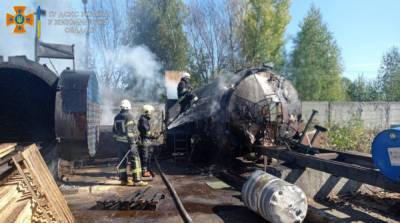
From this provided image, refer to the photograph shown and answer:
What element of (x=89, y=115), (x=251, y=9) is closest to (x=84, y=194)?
(x=89, y=115)

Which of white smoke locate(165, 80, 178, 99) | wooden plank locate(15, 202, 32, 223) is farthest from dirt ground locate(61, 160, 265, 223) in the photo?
white smoke locate(165, 80, 178, 99)

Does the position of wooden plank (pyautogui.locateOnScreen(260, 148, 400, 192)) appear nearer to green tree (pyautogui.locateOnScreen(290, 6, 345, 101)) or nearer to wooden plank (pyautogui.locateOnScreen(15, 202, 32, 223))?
wooden plank (pyautogui.locateOnScreen(15, 202, 32, 223))

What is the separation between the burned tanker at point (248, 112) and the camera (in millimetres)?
7930

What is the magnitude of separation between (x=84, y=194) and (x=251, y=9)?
76.6 ft

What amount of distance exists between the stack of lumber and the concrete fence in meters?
16.2

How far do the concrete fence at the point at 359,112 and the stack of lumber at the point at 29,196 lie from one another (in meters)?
16.2

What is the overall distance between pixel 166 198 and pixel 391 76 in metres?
29.4

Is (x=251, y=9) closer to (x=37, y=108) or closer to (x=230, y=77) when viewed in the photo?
(x=230, y=77)

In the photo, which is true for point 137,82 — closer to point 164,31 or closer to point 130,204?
point 164,31

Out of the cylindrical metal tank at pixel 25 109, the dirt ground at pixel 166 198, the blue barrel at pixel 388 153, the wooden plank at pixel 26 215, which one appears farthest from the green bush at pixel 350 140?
the wooden plank at pixel 26 215

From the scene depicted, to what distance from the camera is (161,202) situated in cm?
606

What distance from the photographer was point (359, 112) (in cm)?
1955

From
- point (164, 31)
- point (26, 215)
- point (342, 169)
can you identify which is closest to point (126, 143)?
point (26, 215)

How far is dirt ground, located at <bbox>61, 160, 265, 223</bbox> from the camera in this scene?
5262 mm
